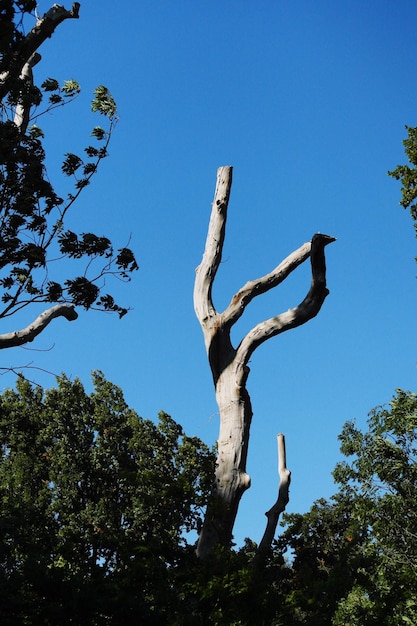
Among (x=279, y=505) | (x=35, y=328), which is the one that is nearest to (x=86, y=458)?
(x=279, y=505)

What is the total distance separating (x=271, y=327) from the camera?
959cm

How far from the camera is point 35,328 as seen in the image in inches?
388

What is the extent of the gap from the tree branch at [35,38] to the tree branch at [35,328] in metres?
2.96

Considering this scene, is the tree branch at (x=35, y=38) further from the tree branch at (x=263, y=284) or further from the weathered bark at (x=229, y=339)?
the tree branch at (x=263, y=284)

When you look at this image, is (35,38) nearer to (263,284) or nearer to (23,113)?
(23,113)

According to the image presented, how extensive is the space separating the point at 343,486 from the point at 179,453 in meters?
5.41

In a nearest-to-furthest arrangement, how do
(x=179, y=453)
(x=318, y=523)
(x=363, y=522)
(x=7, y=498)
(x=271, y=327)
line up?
(x=271, y=327) < (x=363, y=522) < (x=7, y=498) < (x=179, y=453) < (x=318, y=523)

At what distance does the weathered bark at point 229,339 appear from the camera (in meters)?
8.62

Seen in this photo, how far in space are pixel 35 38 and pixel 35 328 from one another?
13.5 feet

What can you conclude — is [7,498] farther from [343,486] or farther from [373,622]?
[373,622]

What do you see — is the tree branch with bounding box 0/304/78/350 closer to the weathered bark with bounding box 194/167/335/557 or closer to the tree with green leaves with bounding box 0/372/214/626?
the weathered bark with bounding box 194/167/335/557

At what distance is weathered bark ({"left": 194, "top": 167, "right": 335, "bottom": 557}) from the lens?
8.62 meters

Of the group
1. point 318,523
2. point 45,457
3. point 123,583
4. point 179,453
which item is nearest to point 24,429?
point 45,457

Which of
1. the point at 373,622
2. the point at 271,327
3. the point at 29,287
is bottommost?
the point at 373,622
